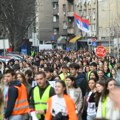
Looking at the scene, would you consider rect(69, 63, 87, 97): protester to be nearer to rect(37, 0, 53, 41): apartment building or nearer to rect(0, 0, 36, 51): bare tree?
rect(0, 0, 36, 51): bare tree

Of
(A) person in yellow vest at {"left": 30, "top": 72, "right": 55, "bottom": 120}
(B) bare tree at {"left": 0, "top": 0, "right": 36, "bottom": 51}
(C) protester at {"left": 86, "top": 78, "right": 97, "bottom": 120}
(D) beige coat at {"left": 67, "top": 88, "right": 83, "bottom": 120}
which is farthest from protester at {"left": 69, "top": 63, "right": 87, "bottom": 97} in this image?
(B) bare tree at {"left": 0, "top": 0, "right": 36, "bottom": 51}

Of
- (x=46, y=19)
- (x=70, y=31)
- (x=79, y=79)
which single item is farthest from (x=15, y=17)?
(x=46, y=19)

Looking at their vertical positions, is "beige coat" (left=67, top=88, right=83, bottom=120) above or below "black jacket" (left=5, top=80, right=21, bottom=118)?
below

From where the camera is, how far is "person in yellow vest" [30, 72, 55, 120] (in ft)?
29.5

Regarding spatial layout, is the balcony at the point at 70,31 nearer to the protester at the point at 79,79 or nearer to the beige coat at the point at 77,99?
the protester at the point at 79,79

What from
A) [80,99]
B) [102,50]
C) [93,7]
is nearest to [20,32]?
[93,7]

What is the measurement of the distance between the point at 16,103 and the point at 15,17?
4653 centimetres

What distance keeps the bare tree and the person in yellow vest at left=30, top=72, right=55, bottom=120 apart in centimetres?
4389

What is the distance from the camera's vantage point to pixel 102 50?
A: 94.3ft

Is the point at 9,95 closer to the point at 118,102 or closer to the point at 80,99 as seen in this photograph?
the point at 80,99

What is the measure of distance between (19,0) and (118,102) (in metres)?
51.3

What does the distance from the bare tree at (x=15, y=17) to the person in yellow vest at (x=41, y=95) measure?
43.9 metres

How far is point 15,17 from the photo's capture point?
55.0 m

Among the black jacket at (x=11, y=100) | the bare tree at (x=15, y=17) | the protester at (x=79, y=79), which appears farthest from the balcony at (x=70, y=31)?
the black jacket at (x=11, y=100)
